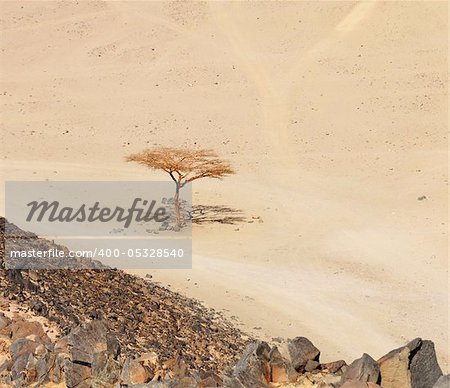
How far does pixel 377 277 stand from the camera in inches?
1004

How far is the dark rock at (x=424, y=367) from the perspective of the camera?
11680mm

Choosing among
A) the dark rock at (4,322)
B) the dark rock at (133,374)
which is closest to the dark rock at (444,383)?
the dark rock at (133,374)

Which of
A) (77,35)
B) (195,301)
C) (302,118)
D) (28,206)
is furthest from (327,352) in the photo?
(77,35)

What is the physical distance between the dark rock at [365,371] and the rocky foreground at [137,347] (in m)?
0.01

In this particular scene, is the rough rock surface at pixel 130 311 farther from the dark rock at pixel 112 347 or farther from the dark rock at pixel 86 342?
the dark rock at pixel 86 342

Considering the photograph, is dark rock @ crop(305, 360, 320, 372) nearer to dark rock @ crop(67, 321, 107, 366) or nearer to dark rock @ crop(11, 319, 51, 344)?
dark rock @ crop(67, 321, 107, 366)

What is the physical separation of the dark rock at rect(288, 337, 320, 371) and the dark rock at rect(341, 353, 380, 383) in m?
1.05

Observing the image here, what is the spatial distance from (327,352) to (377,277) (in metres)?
5.93

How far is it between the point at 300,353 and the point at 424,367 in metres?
1.76

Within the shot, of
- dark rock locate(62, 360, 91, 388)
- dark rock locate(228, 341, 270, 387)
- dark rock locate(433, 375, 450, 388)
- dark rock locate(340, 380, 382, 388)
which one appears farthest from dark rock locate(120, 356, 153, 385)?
dark rock locate(433, 375, 450, 388)

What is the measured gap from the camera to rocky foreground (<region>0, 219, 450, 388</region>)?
11750 mm

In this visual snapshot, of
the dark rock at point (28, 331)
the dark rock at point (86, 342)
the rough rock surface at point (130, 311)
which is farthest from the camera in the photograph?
the rough rock surface at point (130, 311)

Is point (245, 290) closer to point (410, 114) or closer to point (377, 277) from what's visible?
point (377, 277)

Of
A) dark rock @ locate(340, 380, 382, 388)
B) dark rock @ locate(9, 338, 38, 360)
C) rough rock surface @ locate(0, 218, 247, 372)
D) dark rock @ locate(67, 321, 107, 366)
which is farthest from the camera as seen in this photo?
rough rock surface @ locate(0, 218, 247, 372)
